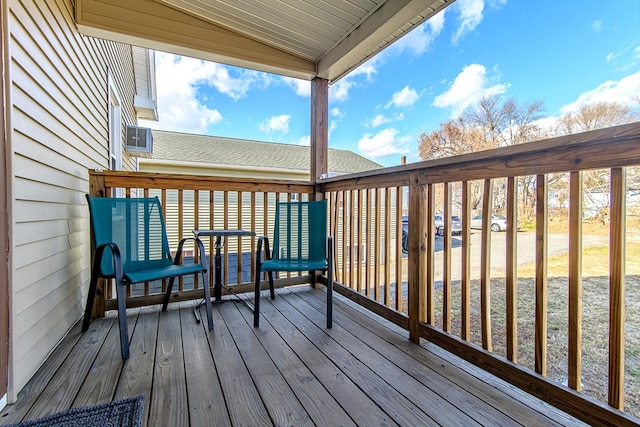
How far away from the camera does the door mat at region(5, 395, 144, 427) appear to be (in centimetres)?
116

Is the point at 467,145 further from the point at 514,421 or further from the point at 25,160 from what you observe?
the point at 25,160

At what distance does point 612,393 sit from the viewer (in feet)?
3.61

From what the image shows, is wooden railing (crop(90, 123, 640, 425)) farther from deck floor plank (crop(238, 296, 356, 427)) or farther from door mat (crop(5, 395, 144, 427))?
door mat (crop(5, 395, 144, 427))

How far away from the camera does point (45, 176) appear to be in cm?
175

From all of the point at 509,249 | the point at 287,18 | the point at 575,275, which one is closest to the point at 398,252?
the point at 509,249

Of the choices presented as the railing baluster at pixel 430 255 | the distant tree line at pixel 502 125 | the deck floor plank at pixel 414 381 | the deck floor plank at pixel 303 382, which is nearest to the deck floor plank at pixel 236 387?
the deck floor plank at pixel 303 382

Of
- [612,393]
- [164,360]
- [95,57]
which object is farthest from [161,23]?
[612,393]

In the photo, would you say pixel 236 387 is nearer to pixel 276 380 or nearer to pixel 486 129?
pixel 276 380

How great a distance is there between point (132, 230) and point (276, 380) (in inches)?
65.4

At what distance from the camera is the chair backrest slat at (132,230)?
2084 millimetres

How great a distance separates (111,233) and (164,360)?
107 centimetres

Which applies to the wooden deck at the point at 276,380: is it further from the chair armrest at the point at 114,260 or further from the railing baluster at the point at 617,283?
the chair armrest at the point at 114,260

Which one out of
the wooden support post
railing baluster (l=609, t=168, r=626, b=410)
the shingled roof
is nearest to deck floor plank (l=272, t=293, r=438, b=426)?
railing baluster (l=609, t=168, r=626, b=410)

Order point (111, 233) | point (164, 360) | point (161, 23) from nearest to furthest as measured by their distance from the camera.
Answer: point (164, 360) < point (111, 233) < point (161, 23)
